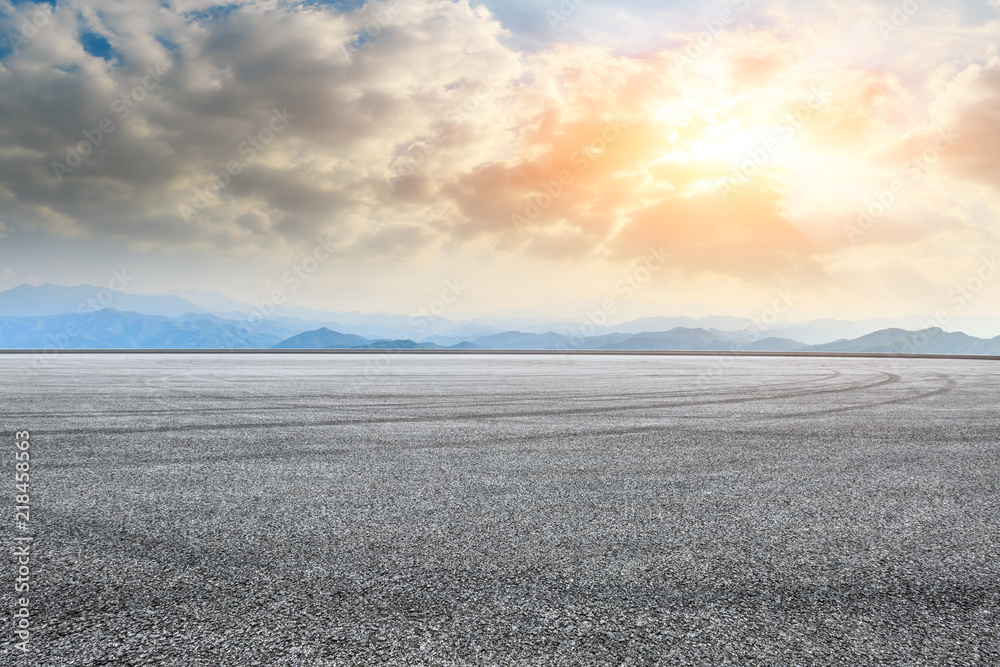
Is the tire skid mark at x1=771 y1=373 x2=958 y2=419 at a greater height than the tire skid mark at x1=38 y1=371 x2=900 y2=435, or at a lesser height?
lesser

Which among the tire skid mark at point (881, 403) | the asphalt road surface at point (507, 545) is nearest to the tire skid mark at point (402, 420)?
the asphalt road surface at point (507, 545)

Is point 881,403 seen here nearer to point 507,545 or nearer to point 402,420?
point 402,420

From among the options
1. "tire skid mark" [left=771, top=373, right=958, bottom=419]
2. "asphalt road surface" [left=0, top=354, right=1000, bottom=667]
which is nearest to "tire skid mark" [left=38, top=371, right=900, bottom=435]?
"asphalt road surface" [left=0, top=354, right=1000, bottom=667]

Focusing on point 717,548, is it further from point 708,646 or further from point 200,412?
point 200,412

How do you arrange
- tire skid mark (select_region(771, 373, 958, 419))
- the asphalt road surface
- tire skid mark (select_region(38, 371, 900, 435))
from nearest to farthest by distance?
the asphalt road surface, tire skid mark (select_region(38, 371, 900, 435)), tire skid mark (select_region(771, 373, 958, 419))

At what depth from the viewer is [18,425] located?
305 inches

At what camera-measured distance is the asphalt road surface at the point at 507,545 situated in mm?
2273

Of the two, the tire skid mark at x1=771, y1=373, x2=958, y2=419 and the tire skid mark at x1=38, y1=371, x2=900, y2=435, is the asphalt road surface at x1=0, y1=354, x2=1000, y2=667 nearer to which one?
the tire skid mark at x1=38, y1=371, x2=900, y2=435

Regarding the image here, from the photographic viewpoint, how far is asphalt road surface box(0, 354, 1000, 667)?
2.27 metres

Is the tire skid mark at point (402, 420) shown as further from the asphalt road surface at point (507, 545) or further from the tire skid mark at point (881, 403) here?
the tire skid mark at point (881, 403)

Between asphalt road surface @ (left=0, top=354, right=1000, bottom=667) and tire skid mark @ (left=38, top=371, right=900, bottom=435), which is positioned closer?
asphalt road surface @ (left=0, top=354, right=1000, bottom=667)

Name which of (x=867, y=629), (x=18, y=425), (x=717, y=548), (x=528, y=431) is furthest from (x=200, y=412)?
(x=867, y=629)

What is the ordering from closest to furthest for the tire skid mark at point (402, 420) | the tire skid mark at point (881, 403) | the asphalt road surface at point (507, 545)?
the asphalt road surface at point (507, 545) → the tire skid mark at point (402, 420) → the tire skid mark at point (881, 403)

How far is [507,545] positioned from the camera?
10.8 ft
